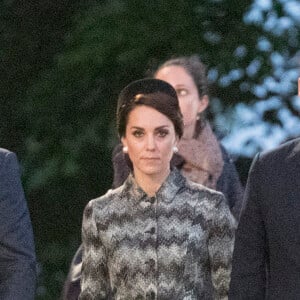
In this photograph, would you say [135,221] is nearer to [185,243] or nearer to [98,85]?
[185,243]

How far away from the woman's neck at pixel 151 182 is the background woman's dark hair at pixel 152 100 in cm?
21

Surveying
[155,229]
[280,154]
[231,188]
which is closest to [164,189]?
[155,229]

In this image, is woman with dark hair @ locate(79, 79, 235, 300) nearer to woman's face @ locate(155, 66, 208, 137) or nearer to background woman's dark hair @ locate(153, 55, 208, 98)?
woman's face @ locate(155, 66, 208, 137)

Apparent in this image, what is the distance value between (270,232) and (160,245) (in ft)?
2.76

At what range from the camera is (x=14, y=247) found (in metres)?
6.39

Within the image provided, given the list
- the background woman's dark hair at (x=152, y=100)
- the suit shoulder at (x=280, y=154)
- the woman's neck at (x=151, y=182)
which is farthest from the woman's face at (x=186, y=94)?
the suit shoulder at (x=280, y=154)

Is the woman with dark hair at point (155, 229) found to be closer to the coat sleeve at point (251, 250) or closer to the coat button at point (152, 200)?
the coat button at point (152, 200)

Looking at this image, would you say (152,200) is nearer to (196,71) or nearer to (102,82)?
(196,71)

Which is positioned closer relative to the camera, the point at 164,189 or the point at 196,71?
the point at 164,189

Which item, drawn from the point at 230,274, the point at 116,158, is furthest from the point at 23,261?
the point at 116,158

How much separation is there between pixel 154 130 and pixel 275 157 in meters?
0.94

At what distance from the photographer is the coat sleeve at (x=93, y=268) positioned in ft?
23.1

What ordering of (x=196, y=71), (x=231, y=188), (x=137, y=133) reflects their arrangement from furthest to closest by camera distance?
(x=196, y=71), (x=231, y=188), (x=137, y=133)

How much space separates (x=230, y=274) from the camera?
6.59 m
